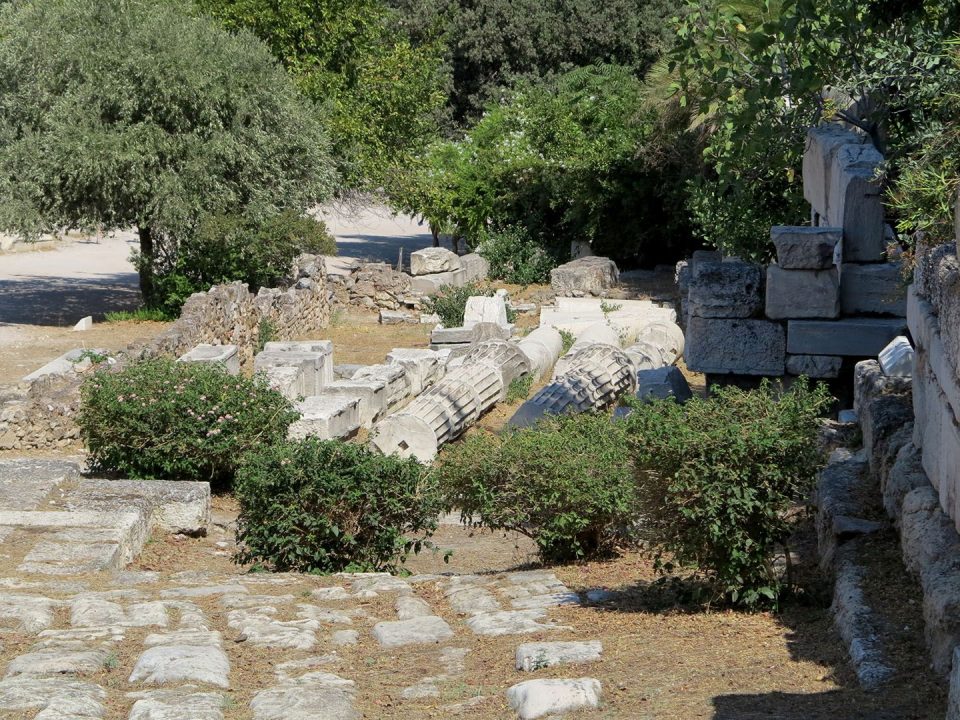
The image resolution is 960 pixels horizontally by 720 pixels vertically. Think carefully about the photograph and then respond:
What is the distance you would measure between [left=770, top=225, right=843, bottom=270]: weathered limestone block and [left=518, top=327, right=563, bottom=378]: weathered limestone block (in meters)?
7.49

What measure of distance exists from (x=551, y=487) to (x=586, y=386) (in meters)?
6.62

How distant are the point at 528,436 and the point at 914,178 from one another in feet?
9.10

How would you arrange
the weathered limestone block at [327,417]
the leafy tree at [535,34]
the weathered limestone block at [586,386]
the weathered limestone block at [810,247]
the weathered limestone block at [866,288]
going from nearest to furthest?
the weathered limestone block at [810,247] → the weathered limestone block at [866,288] → the weathered limestone block at [327,417] → the weathered limestone block at [586,386] → the leafy tree at [535,34]

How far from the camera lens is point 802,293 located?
8.71 m

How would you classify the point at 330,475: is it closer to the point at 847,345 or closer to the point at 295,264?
the point at 847,345

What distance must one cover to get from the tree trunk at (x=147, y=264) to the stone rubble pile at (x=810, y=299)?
45.1 ft

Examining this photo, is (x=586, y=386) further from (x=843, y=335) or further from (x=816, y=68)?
(x=816, y=68)

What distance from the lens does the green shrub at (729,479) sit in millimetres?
5500

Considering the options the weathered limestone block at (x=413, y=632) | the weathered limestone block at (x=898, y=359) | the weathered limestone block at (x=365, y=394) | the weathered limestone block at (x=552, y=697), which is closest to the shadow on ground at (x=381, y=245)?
the weathered limestone block at (x=365, y=394)

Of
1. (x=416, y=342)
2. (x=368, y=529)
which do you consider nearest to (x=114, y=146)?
(x=416, y=342)

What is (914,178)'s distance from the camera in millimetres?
5824

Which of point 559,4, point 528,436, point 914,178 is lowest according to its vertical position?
point 528,436

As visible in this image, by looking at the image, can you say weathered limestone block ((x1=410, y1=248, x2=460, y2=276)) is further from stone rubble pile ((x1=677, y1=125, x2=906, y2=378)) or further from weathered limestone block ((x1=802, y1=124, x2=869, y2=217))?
stone rubble pile ((x1=677, y1=125, x2=906, y2=378))

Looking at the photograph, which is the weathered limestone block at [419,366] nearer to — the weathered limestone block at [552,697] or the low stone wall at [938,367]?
the low stone wall at [938,367]
